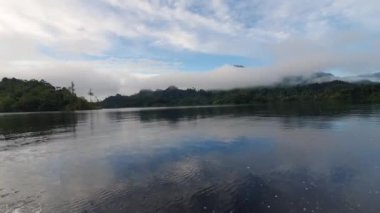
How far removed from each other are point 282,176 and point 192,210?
839 cm

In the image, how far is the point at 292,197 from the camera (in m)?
16.5

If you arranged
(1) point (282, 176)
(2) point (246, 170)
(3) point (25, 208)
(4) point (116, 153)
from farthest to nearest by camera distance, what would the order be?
1. (4) point (116, 153)
2. (2) point (246, 170)
3. (1) point (282, 176)
4. (3) point (25, 208)

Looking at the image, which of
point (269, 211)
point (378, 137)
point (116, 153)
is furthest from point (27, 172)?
point (378, 137)

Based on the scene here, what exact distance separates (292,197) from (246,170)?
626 centimetres

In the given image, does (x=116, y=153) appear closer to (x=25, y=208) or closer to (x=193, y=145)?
(x=193, y=145)

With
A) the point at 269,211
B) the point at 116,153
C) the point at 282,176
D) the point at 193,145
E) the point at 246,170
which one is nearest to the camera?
the point at 269,211

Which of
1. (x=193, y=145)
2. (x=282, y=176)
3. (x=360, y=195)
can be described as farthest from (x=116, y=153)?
(x=360, y=195)

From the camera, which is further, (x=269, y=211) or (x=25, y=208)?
(x=25, y=208)

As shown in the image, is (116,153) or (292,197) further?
(116,153)

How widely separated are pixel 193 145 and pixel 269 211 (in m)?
21.5

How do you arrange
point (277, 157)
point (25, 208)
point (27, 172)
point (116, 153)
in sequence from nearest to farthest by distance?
point (25, 208) < point (27, 172) < point (277, 157) < point (116, 153)

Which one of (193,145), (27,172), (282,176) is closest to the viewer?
(282,176)

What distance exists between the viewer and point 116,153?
A: 32.2m

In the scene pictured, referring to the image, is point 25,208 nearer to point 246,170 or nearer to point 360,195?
point 246,170
